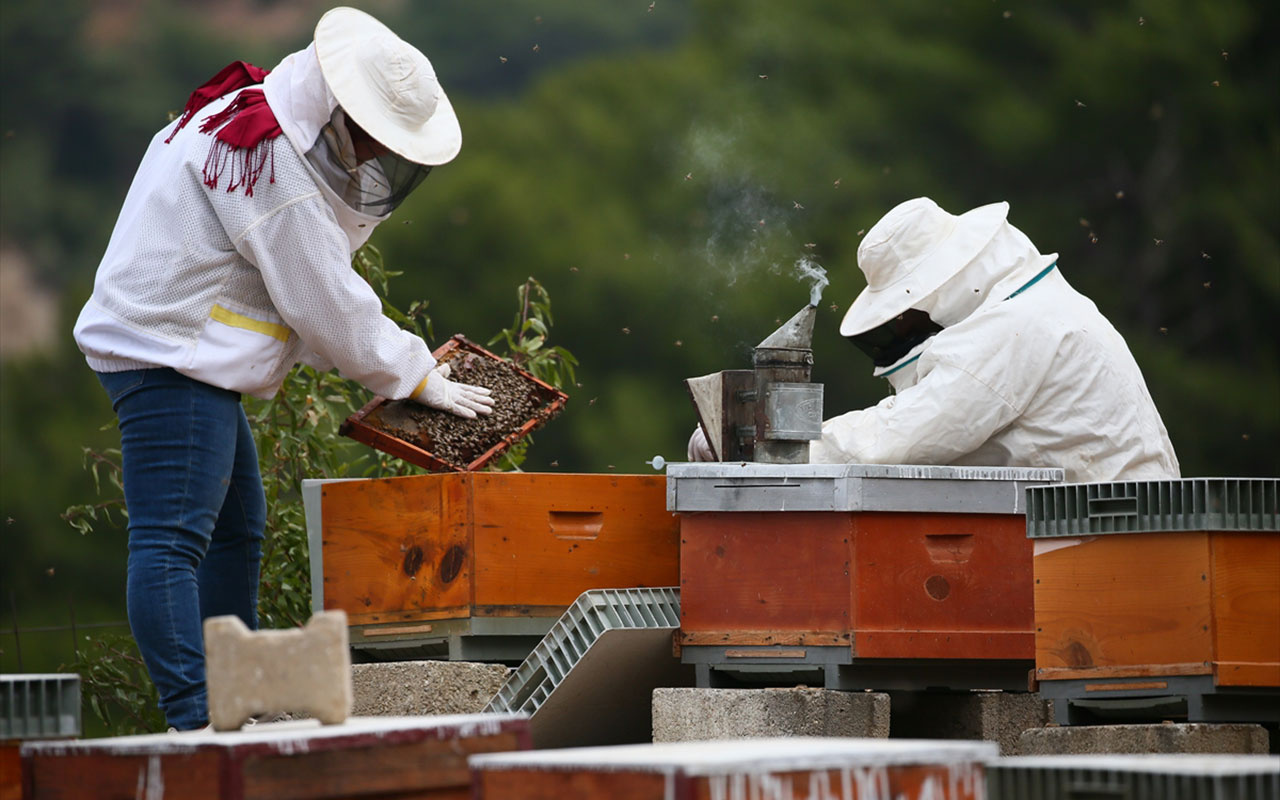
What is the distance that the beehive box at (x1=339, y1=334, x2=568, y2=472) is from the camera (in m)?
3.61

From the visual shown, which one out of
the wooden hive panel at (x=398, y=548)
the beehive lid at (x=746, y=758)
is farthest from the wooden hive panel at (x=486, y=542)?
the beehive lid at (x=746, y=758)

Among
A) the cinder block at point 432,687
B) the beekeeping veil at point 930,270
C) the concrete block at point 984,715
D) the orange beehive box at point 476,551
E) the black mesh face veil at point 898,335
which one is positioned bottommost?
the concrete block at point 984,715

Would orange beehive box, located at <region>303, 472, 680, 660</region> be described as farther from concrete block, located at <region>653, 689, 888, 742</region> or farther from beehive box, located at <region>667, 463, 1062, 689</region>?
concrete block, located at <region>653, 689, 888, 742</region>

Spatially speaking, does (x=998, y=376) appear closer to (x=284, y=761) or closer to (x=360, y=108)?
(x=360, y=108)

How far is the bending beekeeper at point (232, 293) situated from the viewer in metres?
3.00

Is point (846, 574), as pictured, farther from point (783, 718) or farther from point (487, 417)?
point (487, 417)

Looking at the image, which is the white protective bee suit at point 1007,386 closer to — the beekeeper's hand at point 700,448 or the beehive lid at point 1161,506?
the beekeeper's hand at point 700,448

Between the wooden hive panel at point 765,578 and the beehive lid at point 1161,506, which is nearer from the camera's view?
the beehive lid at point 1161,506

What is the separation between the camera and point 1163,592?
2.89 m

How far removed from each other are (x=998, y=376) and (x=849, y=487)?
0.44m

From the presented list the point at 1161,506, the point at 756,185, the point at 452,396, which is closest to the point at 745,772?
the point at 1161,506

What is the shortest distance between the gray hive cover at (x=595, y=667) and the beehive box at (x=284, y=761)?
1.19m

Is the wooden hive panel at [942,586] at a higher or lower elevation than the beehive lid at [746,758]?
higher

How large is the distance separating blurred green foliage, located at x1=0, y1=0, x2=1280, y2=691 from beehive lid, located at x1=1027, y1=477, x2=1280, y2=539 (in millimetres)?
9488
